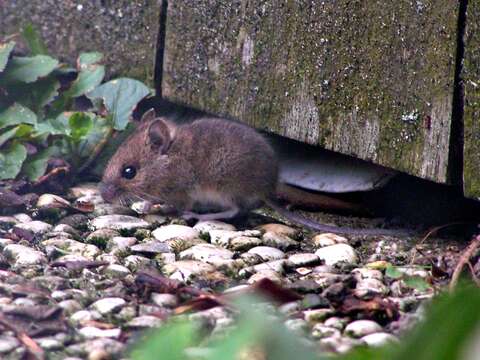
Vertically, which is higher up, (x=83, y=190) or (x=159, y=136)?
(x=159, y=136)

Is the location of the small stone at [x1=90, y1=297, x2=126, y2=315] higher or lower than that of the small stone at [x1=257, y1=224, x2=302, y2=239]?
lower

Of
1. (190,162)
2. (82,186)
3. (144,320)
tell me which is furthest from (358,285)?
(82,186)

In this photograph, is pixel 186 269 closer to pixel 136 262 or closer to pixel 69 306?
pixel 136 262

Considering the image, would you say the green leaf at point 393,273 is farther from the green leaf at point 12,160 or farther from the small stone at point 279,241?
the green leaf at point 12,160

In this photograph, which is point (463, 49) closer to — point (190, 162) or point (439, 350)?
point (190, 162)

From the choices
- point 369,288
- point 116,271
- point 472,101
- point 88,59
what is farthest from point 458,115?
point 88,59

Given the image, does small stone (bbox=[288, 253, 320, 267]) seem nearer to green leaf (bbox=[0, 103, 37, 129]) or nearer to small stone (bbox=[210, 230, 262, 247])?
small stone (bbox=[210, 230, 262, 247])

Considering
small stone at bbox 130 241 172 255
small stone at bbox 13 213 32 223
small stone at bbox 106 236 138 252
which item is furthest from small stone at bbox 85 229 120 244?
small stone at bbox 13 213 32 223
